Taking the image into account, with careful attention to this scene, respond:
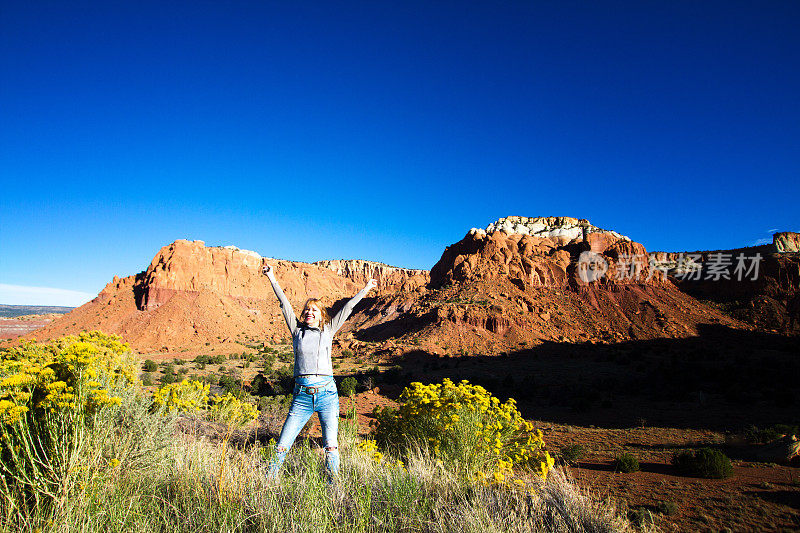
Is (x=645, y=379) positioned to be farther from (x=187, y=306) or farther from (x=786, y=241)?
(x=786, y=241)

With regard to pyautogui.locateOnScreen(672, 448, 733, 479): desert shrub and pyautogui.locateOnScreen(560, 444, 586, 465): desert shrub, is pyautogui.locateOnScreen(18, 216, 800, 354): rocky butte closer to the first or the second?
pyautogui.locateOnScreen(560, 444, 586, 465): desert shrub

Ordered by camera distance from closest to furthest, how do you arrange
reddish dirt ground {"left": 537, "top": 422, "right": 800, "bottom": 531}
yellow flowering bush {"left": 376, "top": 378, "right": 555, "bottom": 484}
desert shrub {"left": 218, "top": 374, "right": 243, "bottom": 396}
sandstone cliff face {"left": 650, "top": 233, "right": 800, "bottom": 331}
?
yellow flowering bush {"left": 376, "top": 378, "right": 555, "bottom": 484} < reddish dirt ground {"left": 537, "top": 422, "right": 800, "bottom": 531} < desert shrub {"left": 218, "top": 374, "right": 243, "bottom": 396} < sandstone cliff face {"left": 650, "top": 233, "right": 800, "bottom": 331}

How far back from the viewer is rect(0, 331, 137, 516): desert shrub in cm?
261

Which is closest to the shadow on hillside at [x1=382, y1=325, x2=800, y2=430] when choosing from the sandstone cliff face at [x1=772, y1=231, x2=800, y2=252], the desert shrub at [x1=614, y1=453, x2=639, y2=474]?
the desert shrub at [x1=614, y1=453, x2=639, y2=474]

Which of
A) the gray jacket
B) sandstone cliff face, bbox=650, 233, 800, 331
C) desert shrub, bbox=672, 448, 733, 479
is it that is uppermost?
sandstone cliff face, bbox=650, 233, 800, 331

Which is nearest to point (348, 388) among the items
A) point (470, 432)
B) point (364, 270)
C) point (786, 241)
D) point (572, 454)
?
point (572, 454)

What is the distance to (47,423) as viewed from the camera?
111 inches

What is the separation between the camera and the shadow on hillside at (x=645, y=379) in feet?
54.9

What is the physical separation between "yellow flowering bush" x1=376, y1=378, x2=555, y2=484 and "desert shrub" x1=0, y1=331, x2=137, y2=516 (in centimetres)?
368

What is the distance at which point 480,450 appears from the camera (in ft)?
16.4

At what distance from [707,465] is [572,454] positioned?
3.09 metres

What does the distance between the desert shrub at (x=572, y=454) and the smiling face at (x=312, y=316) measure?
30.2 feet

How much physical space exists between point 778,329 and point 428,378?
50.6 meters

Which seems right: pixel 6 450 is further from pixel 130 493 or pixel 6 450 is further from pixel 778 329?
pixel 778 329
